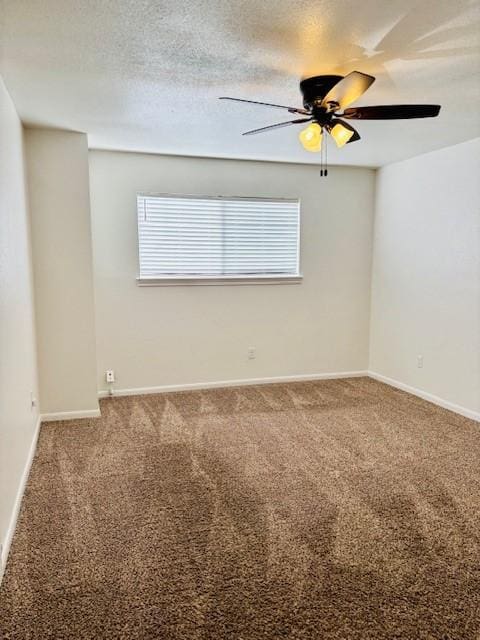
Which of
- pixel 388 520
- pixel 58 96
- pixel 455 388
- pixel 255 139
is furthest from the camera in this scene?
pixel 455 388

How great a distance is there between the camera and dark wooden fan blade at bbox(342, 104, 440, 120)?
2.11m

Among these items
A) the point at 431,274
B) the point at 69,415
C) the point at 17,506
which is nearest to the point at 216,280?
the point at 69,415

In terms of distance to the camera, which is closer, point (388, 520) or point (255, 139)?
point (388, 520)

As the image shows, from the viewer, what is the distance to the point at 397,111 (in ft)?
7.10

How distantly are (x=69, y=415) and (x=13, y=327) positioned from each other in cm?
148

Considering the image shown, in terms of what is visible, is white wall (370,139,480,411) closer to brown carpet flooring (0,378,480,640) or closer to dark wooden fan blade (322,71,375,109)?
brown carpet flooring (0,378,480,640)

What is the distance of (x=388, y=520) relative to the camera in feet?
7.33

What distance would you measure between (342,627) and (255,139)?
3.36 metres

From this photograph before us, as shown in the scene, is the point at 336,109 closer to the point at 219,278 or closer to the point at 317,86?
the point at 317,86

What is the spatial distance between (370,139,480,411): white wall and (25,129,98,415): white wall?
317cm

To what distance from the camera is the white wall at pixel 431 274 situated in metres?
3.71

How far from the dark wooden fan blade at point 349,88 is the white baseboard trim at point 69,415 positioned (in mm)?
3053

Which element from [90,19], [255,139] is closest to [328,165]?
[255,139]

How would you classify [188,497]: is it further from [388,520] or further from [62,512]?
[388,520]
